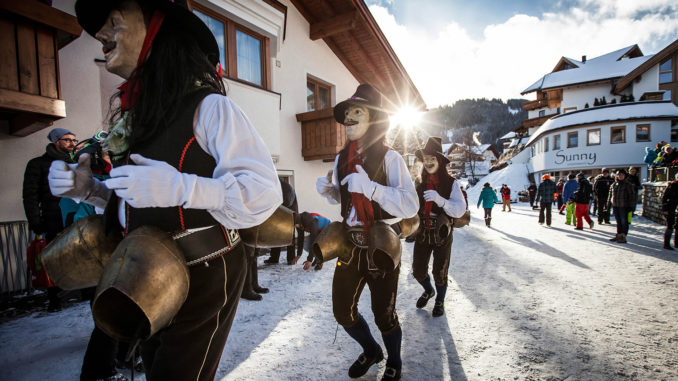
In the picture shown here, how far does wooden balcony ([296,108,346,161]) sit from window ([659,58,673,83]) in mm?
32475

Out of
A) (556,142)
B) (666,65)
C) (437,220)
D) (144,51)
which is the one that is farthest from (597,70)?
(144,51)

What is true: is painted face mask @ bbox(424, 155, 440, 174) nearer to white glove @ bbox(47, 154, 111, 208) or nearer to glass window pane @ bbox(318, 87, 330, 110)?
white glove @ bbox(47, 154, 111, 208)

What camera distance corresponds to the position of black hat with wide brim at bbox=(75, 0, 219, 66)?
126cm

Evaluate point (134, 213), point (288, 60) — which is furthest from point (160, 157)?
point (288, 60)

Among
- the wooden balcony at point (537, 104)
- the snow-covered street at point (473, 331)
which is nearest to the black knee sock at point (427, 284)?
the snow-covered street at point (473, 331)

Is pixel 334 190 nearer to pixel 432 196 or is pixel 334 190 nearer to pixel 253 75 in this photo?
pixel 432 196

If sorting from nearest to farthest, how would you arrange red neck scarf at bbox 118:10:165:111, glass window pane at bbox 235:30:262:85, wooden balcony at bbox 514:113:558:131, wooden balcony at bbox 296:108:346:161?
1. red neck scarf at bbox 118:10:165:111
2. glass window pane at bbox 235:30:262:85
3. wooden balcony at bbox 296:108:346:161
4. wooden balcony at bbox 514:113:558:131

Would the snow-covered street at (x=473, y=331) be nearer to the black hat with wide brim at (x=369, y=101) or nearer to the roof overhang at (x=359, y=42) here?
the black hat with wide brim at (x=369, y=101)

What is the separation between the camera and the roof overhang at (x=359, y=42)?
862cm

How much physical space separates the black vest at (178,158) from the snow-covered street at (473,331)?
1979mm

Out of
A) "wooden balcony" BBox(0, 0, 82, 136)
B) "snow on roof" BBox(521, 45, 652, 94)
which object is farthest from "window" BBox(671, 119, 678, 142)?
"wooden balcony" BBox(0, 0, 82, 136)

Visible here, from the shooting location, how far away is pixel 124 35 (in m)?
1.27

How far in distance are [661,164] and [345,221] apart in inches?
632

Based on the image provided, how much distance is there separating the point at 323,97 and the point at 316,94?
1.66 feet
